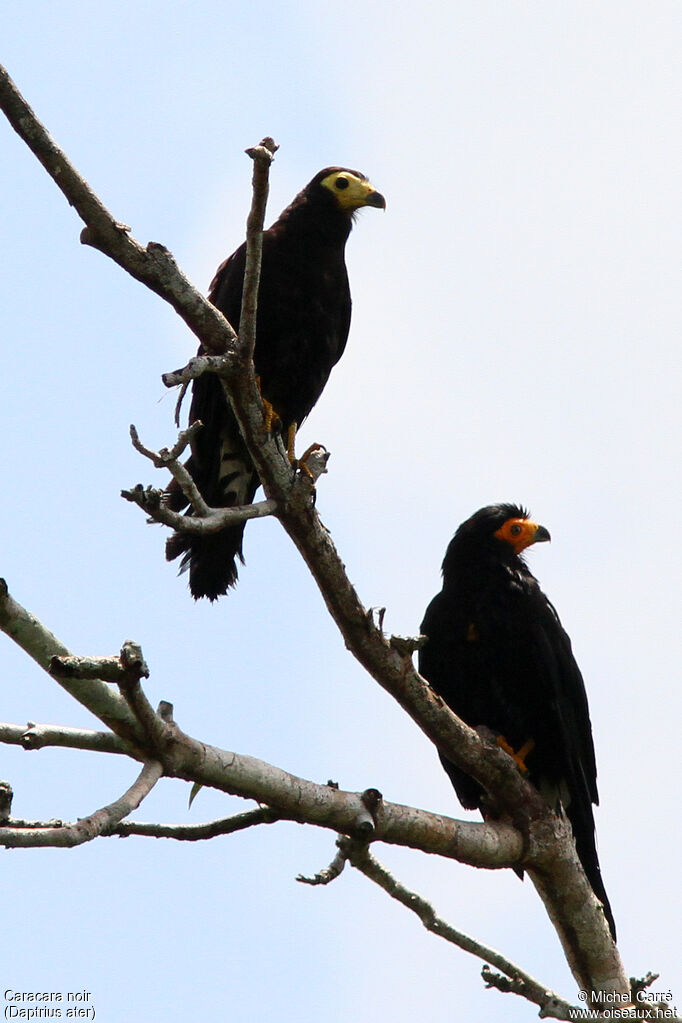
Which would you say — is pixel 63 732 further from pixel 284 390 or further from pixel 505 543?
pixel 505 543

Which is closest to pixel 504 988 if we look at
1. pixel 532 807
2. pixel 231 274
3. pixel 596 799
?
pixel 532 807

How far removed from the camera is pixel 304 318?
5719mm

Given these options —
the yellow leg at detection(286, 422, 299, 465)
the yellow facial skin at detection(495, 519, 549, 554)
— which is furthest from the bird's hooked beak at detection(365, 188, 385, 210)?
the yellow facial skin at detection(495, 519, 549, 554)

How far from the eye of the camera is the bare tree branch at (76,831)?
8.76ft

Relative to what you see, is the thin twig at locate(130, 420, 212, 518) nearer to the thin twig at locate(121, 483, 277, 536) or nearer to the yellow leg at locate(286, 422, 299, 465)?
the thin twig at locate(121, 483, 277, 536)

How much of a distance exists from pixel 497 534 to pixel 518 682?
2.92ft

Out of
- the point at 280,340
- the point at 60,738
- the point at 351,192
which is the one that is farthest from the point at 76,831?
the point at 351,192

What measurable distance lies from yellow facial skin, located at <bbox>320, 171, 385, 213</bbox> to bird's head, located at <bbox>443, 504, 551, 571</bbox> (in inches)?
66.8

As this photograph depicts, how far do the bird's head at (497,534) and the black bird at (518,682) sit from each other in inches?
8.6

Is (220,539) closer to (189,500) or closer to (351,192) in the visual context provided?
(189,500)

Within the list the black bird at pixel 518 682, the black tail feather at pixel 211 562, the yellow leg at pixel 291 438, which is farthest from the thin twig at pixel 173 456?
the black bird at pixel 518 682

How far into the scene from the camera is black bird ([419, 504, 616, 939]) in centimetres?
538

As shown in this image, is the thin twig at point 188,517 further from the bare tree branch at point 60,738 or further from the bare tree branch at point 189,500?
the bare tree branch at point 60,738

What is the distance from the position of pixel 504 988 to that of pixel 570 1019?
27 centimetres
